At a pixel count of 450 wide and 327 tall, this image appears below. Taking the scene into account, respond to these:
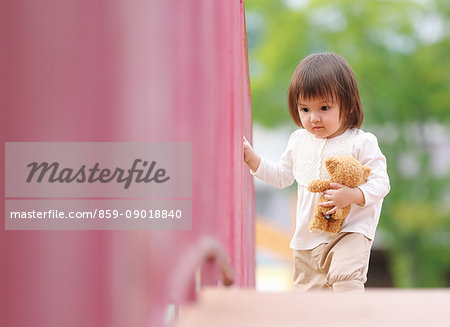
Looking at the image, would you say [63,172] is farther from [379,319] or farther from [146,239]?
[379,319]

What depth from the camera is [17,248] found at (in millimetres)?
772

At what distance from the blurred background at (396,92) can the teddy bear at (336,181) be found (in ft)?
19.7

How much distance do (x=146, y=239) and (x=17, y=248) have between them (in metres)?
0.15

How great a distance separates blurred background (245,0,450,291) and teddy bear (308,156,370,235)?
19.7 ft

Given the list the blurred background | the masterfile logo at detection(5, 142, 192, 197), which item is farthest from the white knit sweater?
the blurred background

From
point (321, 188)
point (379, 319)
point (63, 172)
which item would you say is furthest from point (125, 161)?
point (321, 188)

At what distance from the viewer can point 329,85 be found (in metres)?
1.67

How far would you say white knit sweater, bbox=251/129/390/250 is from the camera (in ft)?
5.43

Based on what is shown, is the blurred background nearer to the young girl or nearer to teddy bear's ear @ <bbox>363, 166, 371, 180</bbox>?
the young girl

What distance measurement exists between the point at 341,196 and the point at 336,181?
0.12 feet

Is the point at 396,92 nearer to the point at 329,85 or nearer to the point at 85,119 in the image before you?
the point at 329,85

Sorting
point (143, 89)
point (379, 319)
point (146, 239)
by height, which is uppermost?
point (143, 89)

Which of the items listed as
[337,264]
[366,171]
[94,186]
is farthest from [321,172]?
[94,186]

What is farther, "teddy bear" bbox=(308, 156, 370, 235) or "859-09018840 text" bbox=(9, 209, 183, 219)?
"teddy bear" bbox=(308, 156, 370, 235)
